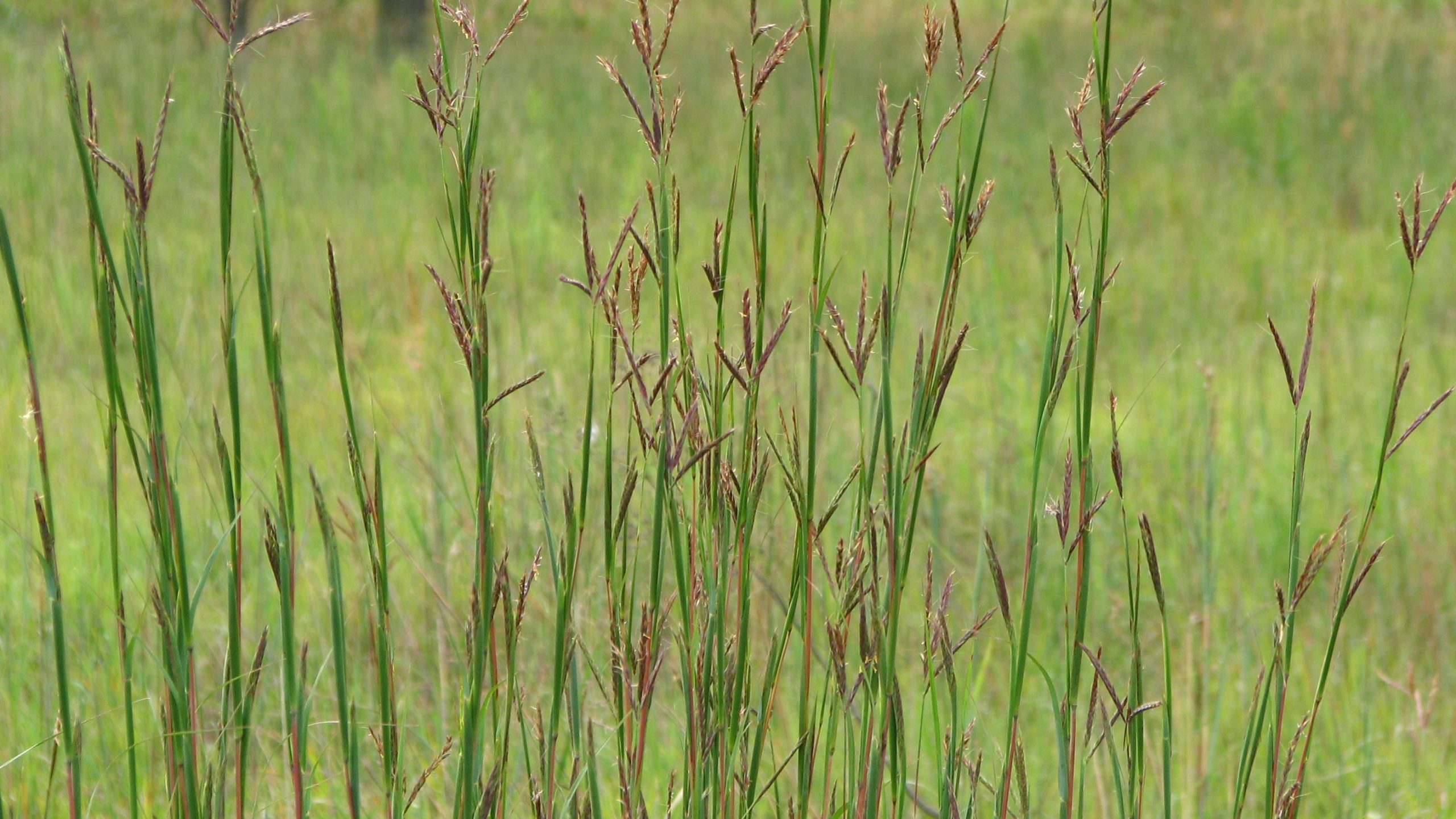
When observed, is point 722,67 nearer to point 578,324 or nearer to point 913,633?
point 578,324

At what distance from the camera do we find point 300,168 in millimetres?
5512

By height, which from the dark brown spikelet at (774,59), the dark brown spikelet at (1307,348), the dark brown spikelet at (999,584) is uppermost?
the dark brown spikelet at (774,59)

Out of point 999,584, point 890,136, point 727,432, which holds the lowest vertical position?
point 999,584

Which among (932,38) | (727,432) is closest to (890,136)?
(932,38)

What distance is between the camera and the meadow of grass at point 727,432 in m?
0.82

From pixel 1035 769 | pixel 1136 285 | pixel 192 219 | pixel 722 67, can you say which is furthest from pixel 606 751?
pixel 722 67

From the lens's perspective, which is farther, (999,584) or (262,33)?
(999,584)

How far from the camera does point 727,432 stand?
0.77 m

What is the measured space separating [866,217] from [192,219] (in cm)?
278

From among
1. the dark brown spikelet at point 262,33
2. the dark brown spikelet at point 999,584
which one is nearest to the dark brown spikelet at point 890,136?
the dark brown spikelet at point 999,584

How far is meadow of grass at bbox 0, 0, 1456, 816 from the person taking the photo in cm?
82

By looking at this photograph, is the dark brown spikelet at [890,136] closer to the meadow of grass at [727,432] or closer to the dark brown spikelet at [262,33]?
the meadow of grass at [727,432]

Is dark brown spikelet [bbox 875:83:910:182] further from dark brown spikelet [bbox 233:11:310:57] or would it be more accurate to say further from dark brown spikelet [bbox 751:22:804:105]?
dark brown spikelet [bbox 233:11:310:57]

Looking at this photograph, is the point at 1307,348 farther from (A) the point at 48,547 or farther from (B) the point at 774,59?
(A) the point at 48,547
